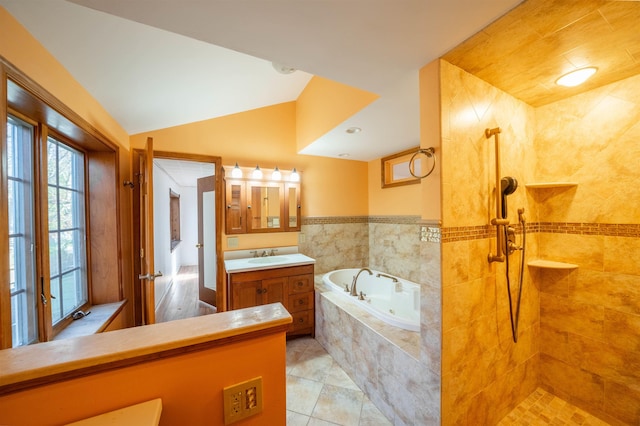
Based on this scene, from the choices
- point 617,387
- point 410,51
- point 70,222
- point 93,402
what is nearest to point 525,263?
point 617,387

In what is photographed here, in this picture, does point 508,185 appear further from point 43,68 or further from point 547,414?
point 43,68

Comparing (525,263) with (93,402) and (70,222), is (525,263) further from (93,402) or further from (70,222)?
(70,222)

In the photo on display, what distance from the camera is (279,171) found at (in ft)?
9.85

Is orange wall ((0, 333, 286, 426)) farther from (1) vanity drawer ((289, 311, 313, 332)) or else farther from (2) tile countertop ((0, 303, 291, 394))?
(1) vanity drawer ((289, 311, 313, 332))

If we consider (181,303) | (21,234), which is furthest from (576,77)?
(181,303)

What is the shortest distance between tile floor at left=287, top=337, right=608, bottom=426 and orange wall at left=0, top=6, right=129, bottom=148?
7.82 feet

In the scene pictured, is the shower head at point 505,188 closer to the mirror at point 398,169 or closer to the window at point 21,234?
the mirror at point 398,169

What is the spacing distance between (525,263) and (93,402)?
238 centimetres

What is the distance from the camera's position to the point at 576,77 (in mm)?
1410

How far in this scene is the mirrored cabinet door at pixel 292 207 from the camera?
3059 millimetres

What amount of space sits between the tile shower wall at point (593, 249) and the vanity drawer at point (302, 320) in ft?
6.66

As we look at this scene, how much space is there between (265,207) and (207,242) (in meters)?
1.20

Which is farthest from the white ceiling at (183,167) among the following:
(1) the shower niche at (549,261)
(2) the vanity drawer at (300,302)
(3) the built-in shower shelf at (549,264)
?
(3) the built-in shower shelf at (549,264)

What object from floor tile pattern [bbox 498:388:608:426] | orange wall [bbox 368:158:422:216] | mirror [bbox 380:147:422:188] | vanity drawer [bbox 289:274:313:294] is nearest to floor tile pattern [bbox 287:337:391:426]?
vanity drawer [bbox 289:274:313:294]
